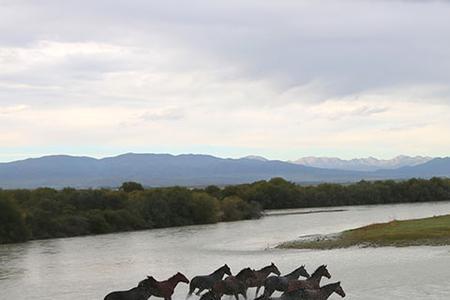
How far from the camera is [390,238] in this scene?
38875 mm

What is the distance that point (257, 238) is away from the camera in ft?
164

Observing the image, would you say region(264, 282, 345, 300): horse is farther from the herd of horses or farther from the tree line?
the tree line

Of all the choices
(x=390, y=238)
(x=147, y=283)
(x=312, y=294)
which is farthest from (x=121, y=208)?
(x=312, y=294)

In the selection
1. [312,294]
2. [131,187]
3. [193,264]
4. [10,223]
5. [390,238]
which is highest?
[131,187]

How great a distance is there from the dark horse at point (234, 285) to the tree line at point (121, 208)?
4049cm

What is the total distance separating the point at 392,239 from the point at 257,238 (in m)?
13.1

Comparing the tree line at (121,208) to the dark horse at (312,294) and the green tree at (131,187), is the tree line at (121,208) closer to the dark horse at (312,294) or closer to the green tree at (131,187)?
the green tree at (131,187)

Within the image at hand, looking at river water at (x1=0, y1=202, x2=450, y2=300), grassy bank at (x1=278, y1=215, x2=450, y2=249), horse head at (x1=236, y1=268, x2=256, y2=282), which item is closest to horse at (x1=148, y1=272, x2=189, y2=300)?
river water at (x1=0, y1=202, x2=450, y2=300)

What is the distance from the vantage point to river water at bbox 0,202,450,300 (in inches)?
933

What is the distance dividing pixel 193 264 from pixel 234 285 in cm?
1292

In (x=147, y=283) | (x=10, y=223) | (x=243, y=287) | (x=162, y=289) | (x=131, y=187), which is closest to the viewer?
(x=147, y=283)

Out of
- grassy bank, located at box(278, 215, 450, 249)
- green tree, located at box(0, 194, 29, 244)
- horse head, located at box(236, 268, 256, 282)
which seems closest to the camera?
horse head, located at box(236, 268, 256, 282)

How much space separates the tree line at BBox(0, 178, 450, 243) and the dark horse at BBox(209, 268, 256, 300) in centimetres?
4049

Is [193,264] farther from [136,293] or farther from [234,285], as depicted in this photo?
[136,293]
